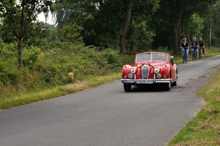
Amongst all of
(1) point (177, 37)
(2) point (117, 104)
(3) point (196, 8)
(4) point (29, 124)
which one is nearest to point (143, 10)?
(1) point (177, 37)

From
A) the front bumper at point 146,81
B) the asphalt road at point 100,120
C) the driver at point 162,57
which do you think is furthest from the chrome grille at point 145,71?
the driver at point 162,57

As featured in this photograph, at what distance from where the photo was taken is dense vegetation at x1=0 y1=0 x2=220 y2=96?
14734 millimetres

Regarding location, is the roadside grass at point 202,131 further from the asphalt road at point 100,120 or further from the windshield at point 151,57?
the windshield at point 151,57

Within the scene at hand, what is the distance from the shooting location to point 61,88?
13.9m

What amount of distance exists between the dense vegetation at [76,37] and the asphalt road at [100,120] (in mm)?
3942

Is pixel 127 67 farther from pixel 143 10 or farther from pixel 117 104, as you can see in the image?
pixel 143 10

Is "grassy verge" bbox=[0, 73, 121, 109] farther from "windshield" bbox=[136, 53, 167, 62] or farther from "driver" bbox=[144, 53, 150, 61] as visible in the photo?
"driver" bbox=[144, 53, 150, 61]

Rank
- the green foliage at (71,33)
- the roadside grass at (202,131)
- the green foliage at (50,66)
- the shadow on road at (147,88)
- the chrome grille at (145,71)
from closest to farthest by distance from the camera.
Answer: the roadside grass at (202,131), the chrome grille at (145,71), the shadow on road at (147,88), the green foliage at (50,66), the green foliage at (71,33)

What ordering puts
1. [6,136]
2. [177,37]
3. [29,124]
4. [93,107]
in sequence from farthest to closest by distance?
[177,37] → [93,107] → [29,124] → [6,136]

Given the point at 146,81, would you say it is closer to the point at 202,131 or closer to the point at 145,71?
the point at 145,71

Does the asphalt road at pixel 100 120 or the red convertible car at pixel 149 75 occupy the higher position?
the red convertible car at pixel 149 75

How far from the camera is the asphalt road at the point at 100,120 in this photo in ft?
20.6

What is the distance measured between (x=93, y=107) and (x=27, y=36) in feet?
56.0

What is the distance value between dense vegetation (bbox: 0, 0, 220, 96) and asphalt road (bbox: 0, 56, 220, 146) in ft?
12.9
